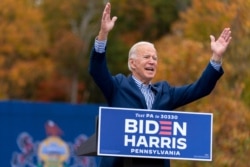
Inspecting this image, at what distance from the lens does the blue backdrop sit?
20125mm

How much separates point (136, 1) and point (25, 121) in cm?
4616

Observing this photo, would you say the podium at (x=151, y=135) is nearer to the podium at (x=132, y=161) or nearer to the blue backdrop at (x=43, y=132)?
the podium at (x=132, y=161)

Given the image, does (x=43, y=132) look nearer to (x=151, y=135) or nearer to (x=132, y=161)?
(x=132, y=161)

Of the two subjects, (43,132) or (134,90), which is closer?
(134,90)

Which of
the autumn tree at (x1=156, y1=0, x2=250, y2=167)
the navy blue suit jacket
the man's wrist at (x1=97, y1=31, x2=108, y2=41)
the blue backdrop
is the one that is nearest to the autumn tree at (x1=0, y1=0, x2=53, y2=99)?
the autumn tree at (x1=156, y1=0, x2=250, y2=167)

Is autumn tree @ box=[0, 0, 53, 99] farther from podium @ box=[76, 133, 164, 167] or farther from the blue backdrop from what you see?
podium @ box=[76, 133, 164, 167]

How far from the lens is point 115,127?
638 cm

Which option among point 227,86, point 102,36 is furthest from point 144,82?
point 227,86

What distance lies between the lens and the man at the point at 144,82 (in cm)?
684

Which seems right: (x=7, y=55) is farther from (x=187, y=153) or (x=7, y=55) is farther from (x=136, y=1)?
(x=187, y=153)

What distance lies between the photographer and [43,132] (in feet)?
67.1

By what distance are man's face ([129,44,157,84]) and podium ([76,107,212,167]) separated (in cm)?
54

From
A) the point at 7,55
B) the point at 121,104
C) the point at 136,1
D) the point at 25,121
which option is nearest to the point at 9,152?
the point at 25,121

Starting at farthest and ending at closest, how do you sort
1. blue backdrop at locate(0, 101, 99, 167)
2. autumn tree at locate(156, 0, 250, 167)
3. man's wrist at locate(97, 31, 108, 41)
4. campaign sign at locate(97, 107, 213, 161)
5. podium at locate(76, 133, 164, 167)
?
1. blue backdrop at locate(0, 101, 99, 167)
2. autumn tree at locate(156, 0, 250, 167)
3. man's wrist at locate(97, 31, 108, 41)
4. podium at locate(76, 133, 164, 167)
5. campaign sign at locate(97, 107, 213, 161)
